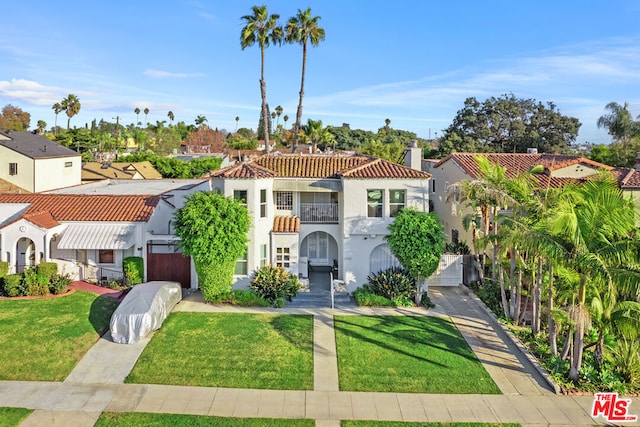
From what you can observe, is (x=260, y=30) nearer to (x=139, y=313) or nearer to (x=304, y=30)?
(x=304, y=30)

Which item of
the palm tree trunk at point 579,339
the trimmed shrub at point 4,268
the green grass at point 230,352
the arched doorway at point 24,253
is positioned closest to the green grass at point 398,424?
the green grass at point 230,352

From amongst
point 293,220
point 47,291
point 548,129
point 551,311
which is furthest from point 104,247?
point 548,129

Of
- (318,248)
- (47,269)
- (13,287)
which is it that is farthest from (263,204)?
(13,287)

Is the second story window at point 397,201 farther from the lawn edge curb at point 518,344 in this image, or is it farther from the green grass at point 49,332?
the green grass at point 49,332

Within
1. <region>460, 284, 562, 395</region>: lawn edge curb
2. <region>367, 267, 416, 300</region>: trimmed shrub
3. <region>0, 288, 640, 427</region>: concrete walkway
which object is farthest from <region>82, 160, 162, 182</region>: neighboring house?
<region>460, 284, 562, 395</region>: lawn edge curb

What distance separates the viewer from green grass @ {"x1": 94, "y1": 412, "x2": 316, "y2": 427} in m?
15.9

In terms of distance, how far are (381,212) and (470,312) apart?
7800 millimetres

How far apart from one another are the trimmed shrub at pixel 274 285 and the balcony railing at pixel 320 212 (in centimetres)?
469

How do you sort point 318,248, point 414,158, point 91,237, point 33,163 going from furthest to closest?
1. point 33,163
2. point 414,158
3. point 318,248
4. point 91,237

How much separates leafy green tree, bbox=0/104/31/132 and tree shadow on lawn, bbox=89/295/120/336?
11262 centimetres

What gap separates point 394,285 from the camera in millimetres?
27906

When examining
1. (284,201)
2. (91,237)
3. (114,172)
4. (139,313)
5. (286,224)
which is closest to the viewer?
(139,313)

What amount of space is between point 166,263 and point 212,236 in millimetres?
5464

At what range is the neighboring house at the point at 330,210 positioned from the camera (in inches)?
1146
